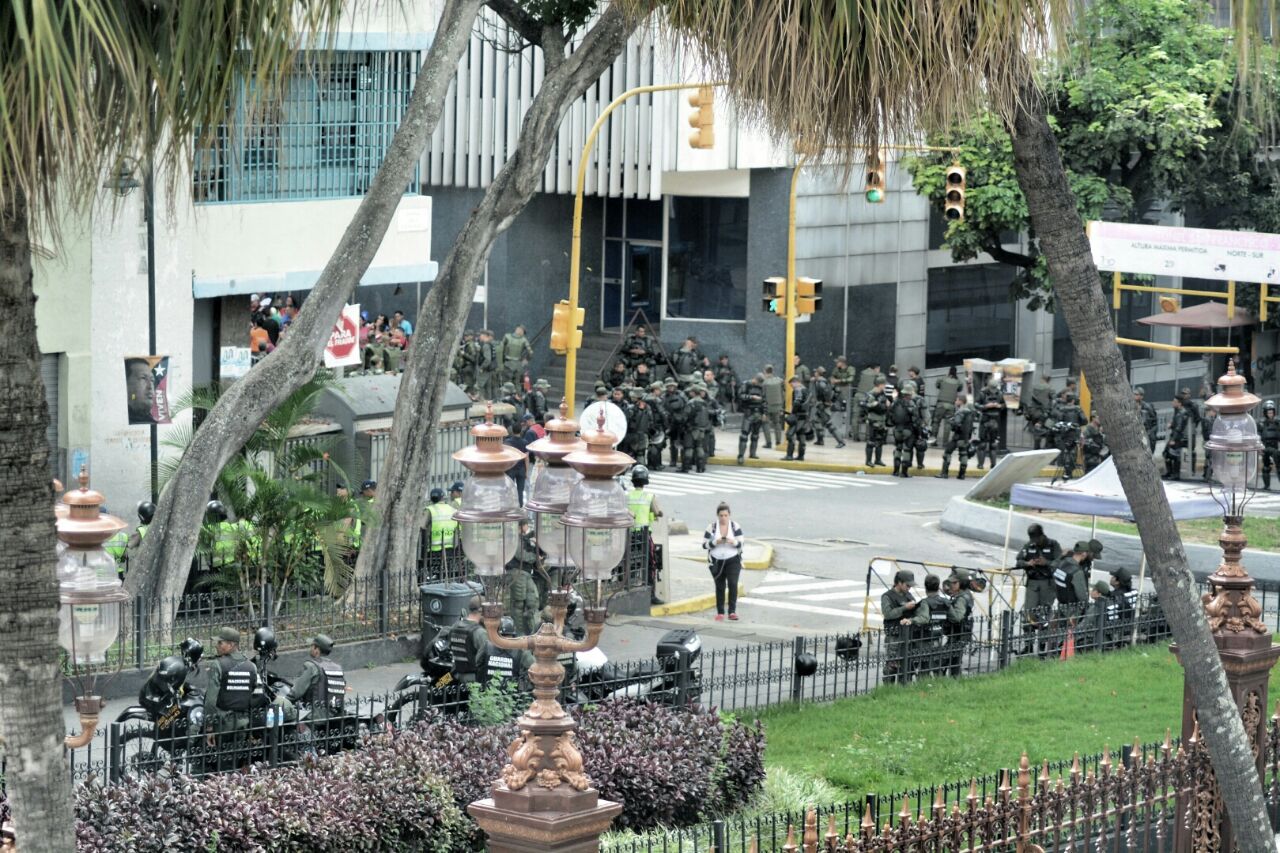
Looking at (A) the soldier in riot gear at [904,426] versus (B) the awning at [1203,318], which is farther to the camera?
(B) the awning at [1203,318]

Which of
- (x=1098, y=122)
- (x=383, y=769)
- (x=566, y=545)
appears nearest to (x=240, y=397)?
(x=383, y=769)

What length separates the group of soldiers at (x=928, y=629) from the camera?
60.0 feet

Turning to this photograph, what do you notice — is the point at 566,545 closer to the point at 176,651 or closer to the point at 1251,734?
the point at 1251,734

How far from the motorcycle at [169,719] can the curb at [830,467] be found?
22.5 m

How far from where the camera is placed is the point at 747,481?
34.0 meters

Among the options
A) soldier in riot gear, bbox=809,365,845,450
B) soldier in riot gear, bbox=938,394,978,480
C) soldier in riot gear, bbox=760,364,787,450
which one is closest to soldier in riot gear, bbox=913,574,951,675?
soldier in riot gear, bbox=938,394,978,480

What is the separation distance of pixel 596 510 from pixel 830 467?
27.1m

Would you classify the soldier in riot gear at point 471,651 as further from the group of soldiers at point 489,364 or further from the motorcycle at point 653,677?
the group of soldiers at point 489,364

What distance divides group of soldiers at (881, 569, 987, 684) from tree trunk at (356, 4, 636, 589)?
15.9 feet

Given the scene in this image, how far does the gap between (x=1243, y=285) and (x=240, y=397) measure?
91.4 feet

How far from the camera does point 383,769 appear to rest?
12.4 meters

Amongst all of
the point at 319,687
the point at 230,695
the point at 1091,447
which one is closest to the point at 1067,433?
the point at 1091,447

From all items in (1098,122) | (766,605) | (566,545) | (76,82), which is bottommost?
(766,605)

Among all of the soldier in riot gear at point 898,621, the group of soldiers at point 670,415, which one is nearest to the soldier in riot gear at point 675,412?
the group of soldiers at point 670,415
